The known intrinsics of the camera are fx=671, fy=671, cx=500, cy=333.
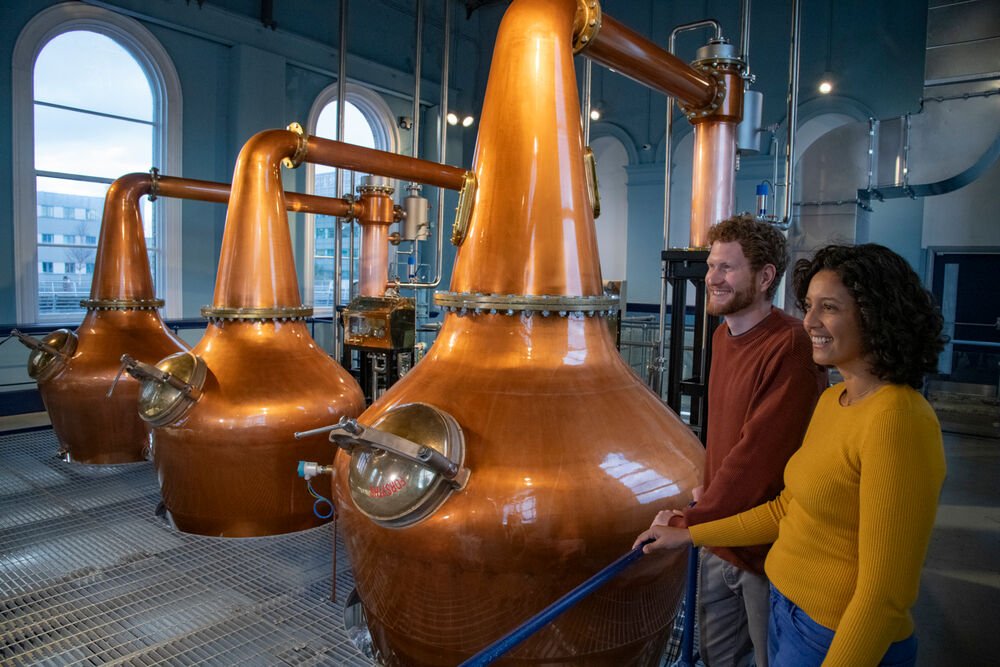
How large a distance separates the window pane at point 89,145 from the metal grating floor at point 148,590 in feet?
16.5

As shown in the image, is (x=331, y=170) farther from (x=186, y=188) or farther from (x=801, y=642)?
(x=801, y=642)

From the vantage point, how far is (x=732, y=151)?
11.5 feet

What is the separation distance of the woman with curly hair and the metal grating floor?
1653 mm

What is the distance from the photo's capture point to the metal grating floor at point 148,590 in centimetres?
237

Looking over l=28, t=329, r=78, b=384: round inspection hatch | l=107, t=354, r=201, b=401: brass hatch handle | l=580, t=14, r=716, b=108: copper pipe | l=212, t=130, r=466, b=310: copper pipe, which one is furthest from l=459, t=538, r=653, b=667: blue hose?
l=28, t=329, r=78, b=384: round inspection hatch

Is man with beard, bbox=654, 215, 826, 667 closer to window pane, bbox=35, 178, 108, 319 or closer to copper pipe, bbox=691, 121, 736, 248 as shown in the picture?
copper pipe, bbox=691, 121, 736, 248

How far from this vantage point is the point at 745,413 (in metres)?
1.65

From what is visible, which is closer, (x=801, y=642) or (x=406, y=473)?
(x=801, y=642)

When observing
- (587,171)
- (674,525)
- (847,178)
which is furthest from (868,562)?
(847,178)

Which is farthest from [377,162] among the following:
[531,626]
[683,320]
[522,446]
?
[531,626]

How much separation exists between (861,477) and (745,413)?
61cm

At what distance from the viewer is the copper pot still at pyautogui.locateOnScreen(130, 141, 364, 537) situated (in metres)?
3.18

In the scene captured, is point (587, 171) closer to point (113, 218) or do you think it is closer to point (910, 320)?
point (910, 320)

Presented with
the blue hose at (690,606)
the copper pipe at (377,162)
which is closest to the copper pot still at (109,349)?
the copper pipe at (377,162)
